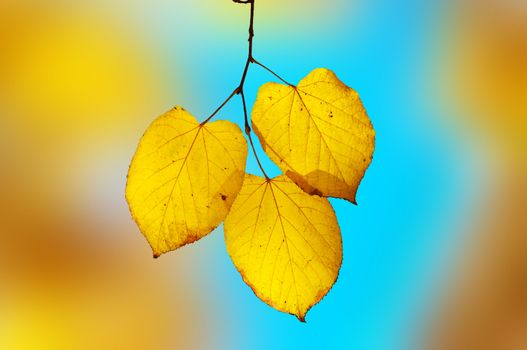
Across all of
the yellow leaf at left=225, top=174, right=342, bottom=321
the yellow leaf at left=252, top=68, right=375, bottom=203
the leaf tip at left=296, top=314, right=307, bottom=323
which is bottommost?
the leaf tip at left=296, top=314, right=307, bottom=323

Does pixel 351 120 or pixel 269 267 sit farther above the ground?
pixel 351 120

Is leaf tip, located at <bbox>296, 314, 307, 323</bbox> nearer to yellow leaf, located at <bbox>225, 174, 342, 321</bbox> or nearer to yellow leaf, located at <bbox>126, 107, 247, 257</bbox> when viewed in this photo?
yellow leaf, located at <bbox>225, 174, 342, 321</bbox>

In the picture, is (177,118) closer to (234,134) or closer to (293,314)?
(234,134)

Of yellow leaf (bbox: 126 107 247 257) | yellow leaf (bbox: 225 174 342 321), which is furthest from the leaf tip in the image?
yellow leaf (bbox: 126 107 247 257)

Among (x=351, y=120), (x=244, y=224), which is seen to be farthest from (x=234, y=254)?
Result: (x=351, y=120)

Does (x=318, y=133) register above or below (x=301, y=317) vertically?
above
